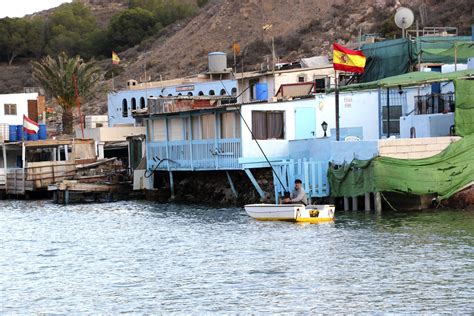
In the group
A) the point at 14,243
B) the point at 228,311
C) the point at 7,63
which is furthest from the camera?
the point at 7,63

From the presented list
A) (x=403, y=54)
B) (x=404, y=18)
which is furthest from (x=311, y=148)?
(x=403, y=54)

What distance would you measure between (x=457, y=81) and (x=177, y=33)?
85.7 meters

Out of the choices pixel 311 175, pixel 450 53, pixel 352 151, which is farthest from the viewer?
pixel 450 53

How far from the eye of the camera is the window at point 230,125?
42.8m

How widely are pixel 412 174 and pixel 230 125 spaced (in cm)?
1004

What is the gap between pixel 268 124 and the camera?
4300 centimetres

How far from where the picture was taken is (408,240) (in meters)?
29.2

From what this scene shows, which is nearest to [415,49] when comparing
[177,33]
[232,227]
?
[232,227]

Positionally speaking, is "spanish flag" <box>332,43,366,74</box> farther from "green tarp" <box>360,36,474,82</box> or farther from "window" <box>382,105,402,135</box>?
"green tarp" <box>360,36,474,82</box>

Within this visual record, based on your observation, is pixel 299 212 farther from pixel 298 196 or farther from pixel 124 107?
pixel 124 107

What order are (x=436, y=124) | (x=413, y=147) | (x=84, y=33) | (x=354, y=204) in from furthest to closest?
(x=84, y=33)
(x=436, y=124)
(x=354, y=204)
(x=413, y=147)

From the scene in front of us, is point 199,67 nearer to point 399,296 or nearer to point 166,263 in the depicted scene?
point 166,263

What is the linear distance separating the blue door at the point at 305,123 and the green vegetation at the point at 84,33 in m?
92.1

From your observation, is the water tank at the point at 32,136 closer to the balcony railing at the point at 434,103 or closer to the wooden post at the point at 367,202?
the balcony railing at the point at 434,103
